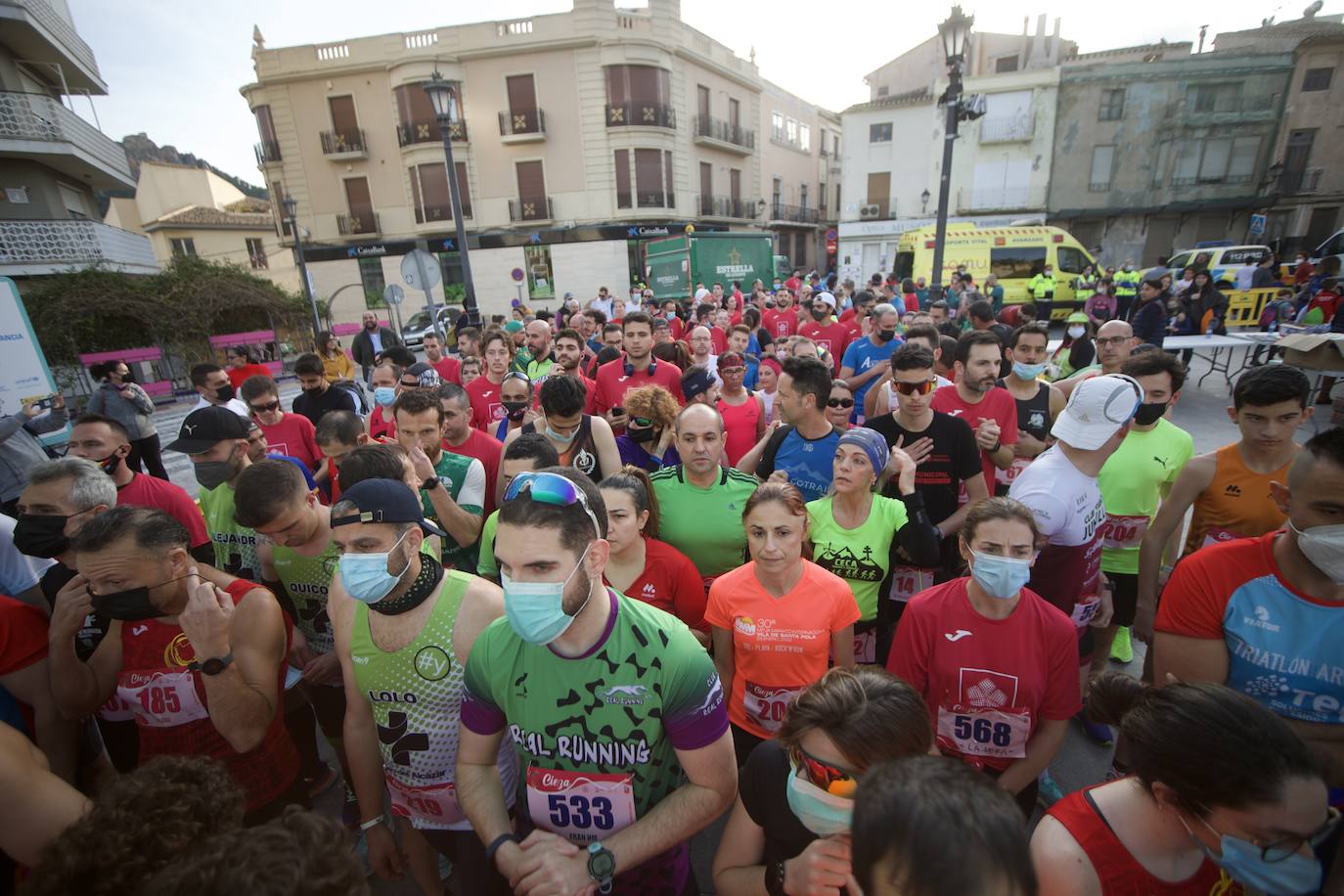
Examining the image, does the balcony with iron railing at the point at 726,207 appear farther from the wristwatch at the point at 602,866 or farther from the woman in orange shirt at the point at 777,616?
the wristwatch at the point at 602,866

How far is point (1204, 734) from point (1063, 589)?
1730 mm

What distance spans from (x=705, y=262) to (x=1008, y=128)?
21209mm

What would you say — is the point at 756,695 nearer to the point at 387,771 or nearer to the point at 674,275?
the point at 387,771

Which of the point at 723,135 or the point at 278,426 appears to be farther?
the point at 723,135

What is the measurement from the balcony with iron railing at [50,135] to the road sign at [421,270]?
689 inches

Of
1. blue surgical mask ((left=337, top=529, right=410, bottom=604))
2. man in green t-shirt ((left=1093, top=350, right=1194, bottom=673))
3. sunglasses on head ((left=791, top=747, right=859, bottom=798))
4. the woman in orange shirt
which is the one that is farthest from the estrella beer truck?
sunglasses on head ((left=791, top=747, right=859, bottom=798))

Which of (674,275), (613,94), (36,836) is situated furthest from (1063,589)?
(613,94)

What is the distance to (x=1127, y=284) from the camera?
1892 cm

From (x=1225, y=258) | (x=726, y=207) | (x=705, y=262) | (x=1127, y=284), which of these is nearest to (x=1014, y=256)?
(x=1127, y=284)

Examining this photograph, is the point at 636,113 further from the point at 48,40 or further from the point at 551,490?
the point at 551,490

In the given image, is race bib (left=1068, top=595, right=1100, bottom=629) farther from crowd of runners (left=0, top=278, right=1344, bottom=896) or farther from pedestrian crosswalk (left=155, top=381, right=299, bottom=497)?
pedestrian crosswalk (left=155, top=381, right=299, bottom=497)

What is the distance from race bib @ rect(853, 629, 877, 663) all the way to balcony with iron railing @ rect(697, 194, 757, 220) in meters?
31.3

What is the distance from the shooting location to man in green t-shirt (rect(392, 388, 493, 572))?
3.42 m

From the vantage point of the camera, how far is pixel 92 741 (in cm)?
292
